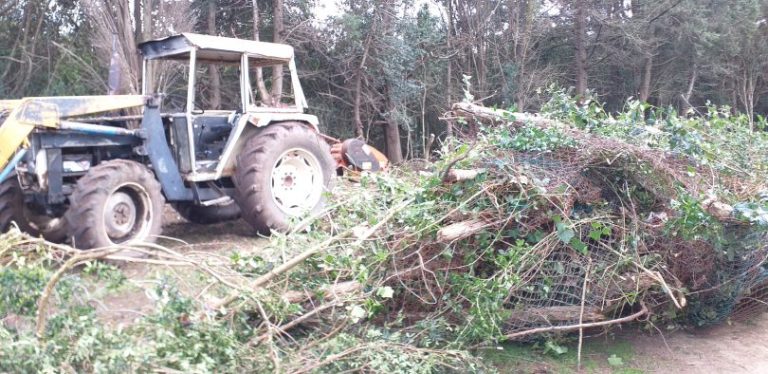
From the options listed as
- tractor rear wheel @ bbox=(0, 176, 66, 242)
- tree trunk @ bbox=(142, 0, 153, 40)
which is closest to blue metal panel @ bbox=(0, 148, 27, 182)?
tractor rear wheel @ bbox=(0, 176, 66, 242)

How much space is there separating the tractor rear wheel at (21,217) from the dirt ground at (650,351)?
1607mm

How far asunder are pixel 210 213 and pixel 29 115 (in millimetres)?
2581

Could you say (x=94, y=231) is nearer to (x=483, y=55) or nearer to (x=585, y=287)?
(x=585, y=287)

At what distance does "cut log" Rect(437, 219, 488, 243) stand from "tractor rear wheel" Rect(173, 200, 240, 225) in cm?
407

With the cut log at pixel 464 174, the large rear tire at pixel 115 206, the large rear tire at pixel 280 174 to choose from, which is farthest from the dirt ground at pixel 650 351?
the large rear tire at pixel 280 174

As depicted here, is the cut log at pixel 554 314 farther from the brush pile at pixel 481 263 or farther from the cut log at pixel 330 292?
the cut log at pixel 330 292

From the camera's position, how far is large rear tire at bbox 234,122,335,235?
6.89 meters

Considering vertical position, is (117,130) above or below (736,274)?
above

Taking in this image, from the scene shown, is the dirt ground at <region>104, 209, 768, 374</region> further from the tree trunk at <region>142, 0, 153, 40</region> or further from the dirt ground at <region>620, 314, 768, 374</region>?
the tree trunk at <region>142, 0, 153, 40</region>

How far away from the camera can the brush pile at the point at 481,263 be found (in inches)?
133

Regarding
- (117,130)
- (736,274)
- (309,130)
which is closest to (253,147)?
(309,130)

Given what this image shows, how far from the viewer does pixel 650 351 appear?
4.51m

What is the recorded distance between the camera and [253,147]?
275 inches

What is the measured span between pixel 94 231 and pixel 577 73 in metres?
16.0
